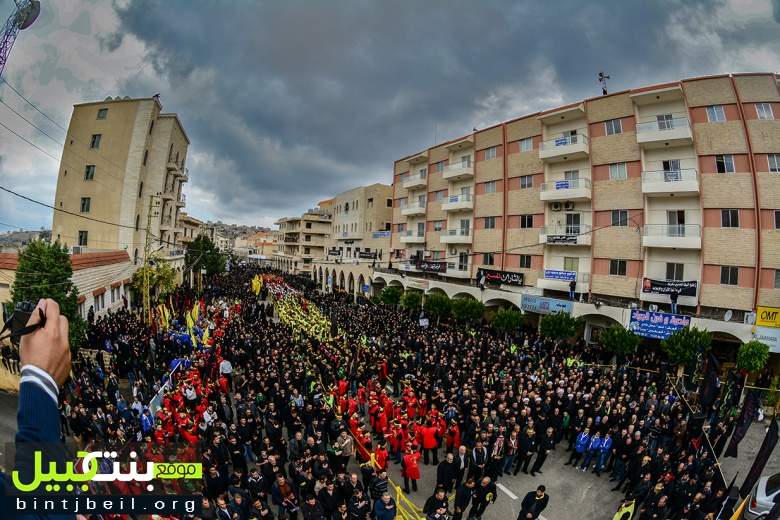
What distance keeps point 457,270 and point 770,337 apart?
20.4m

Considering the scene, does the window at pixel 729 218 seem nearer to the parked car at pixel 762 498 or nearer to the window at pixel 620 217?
the window at pixel 620 217

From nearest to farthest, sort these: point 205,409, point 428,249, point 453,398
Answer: point 205,409 < point 453,398 < point 428,249

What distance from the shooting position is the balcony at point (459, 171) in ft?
113

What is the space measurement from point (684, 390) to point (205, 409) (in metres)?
17.9

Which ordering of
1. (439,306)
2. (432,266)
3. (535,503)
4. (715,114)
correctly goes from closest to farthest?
(535,503) → (715,114) → (439,306) → (432,266)

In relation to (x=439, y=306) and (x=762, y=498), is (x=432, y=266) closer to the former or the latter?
(x=439, y=306)

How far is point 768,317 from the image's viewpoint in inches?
720

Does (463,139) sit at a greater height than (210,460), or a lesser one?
greater

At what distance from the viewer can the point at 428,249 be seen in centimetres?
3941

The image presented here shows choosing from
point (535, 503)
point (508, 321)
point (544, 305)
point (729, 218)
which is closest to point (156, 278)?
point (508, 321)

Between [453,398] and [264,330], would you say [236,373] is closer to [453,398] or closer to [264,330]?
[264,330]

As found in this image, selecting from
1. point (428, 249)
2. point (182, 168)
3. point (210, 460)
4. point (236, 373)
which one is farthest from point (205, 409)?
point (182, 168)

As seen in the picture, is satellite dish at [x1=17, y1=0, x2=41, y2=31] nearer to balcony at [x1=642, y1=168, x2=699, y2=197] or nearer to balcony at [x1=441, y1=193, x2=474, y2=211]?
balcony at [x1=441, y1=193, x2=474, y2=211]

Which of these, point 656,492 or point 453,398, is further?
point 453,398
